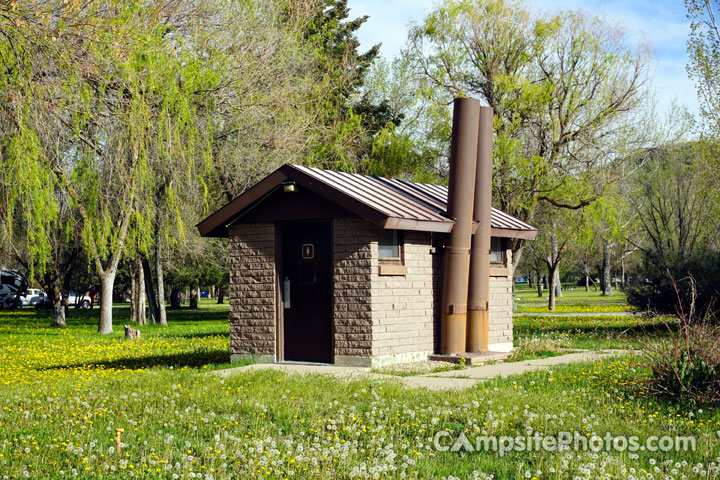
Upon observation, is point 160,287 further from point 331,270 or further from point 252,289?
point 331,270

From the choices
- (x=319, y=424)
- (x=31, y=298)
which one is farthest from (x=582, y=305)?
(x=319, y=424)

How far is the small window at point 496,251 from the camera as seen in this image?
18125 mm

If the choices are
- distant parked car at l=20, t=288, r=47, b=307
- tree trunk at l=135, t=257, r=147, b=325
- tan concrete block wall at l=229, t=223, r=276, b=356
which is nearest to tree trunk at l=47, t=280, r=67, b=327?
tree trunk at l=135, t=257, r=147, b=325

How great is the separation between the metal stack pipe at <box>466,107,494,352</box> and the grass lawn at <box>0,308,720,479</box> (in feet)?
8.26

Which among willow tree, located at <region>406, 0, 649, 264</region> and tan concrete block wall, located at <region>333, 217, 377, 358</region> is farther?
willow tree, located at <region>406, 0, 649, 264</region>

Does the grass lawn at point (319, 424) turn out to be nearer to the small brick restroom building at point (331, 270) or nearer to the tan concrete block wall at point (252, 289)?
the tan concrete block wall at point (252, 289)

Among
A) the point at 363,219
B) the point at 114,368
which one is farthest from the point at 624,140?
the point at 114,368

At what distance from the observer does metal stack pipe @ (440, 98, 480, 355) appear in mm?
15820

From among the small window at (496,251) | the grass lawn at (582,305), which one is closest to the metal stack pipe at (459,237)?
the small window at (496,251)

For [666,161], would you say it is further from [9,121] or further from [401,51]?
[9,121]

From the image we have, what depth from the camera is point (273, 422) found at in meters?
9.49

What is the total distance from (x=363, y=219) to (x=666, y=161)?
40.9 m

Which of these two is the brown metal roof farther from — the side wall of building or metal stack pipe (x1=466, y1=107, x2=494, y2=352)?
metal stack pipe (x1=466, y1=107, x2=494, y2=352)

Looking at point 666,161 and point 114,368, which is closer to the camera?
point 114,368
